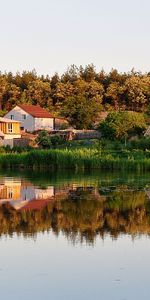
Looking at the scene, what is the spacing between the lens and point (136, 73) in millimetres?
72500

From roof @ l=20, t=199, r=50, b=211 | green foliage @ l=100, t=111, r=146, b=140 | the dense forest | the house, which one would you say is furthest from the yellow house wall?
roof @ l=20, t=199, r=50, b=211

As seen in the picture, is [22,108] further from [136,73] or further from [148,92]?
[136,73]

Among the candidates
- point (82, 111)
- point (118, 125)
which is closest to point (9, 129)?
point (82, 111)

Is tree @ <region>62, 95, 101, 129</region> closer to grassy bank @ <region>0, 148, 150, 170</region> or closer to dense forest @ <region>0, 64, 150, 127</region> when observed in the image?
dense forest @ <region>0, 64, 150, 127</region>

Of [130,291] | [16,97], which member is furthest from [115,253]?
[16,97]

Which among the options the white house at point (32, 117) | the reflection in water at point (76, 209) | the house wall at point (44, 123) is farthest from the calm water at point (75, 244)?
the house wall at point (44, 123)

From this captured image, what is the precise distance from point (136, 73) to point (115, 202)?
181ft

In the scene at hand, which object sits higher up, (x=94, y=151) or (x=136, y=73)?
(x=136, y=73)

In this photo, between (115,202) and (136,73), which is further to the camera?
(136,73)

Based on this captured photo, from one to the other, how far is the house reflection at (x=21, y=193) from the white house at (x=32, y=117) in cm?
3349

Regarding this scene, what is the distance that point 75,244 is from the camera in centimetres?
1184

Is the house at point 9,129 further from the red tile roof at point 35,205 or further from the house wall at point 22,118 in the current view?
the red tile roof at point 35,205

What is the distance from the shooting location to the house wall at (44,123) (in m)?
60.1

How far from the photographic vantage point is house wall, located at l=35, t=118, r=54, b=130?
6012cm
